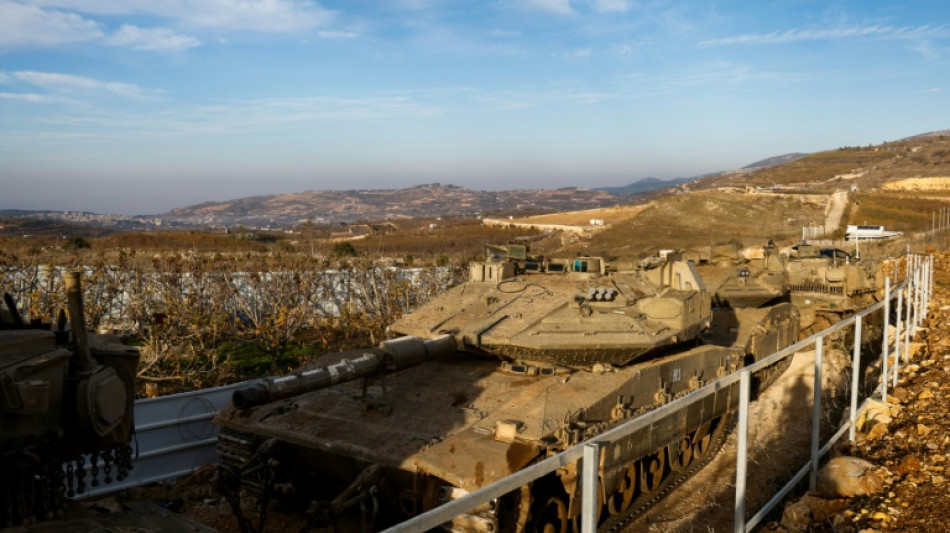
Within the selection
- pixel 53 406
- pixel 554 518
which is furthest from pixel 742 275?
pixel 53 406

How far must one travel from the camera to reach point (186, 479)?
32.8 ft

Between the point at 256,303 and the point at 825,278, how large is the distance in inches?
575

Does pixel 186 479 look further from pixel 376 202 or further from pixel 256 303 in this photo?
pixel 376 202

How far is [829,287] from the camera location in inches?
781

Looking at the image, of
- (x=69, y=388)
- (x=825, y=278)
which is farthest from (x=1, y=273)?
(x=825, y=278)

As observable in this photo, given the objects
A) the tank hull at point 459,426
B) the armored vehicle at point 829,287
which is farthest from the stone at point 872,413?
the armored vehicle at point 829,287

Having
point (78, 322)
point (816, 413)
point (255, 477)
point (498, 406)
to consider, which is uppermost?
point (78, 322)

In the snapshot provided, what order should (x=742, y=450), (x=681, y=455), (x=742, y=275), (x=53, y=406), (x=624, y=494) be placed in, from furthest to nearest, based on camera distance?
(x=742, y=275)
(x=681, y=455)
(x=624, y=494)
(x=742, y=450)
(x=53, y=406)

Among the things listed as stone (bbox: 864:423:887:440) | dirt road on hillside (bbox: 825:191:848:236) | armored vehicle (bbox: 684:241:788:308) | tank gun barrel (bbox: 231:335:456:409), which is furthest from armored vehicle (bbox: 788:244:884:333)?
dirt road on hillside (bbox: 825:191:848:236)

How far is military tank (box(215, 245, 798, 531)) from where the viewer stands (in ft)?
22.6

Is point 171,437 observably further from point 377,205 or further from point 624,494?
point 377,205

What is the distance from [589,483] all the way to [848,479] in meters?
3.83

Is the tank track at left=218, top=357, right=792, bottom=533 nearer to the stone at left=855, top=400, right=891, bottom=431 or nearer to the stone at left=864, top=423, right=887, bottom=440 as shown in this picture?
the stone at left=855, top=400, right=891, bottom=431

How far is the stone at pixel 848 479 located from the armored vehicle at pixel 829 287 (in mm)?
13320
